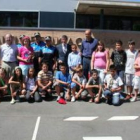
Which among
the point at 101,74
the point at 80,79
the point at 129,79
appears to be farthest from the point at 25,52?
the point at 129,79

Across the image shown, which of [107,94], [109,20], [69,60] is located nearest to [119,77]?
[107,94]

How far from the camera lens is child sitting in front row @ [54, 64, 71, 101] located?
988 cm

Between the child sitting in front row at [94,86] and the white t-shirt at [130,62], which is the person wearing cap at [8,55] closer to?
the child sitting in front row at [94,86]

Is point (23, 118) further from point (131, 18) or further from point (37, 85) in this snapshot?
point (131, 18)

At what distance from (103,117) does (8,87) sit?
10.3 feet

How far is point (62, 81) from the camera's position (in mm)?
10000

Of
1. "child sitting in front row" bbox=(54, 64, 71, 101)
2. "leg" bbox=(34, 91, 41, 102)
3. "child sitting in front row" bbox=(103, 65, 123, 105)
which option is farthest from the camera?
"child sitting in front row" bbox=(54, 64, 71, 101)

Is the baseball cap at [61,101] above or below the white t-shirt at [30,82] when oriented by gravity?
below

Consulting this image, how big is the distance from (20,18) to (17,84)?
33.8 feet

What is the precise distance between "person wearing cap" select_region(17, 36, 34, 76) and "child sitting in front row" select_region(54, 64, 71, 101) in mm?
887

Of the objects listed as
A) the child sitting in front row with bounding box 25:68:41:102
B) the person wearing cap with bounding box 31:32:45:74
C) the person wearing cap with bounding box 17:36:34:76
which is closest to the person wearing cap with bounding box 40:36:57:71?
the person wearing cap with bounding box 31:32:45:74

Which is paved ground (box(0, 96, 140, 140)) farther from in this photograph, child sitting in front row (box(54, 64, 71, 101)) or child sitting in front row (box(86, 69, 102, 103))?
child sitting in front row (box(54, 64, 71, 101))

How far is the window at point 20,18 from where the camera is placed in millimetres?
19422

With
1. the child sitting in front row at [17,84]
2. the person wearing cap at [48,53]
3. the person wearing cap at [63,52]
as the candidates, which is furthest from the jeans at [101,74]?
the child sitting in front row at [17,84]
